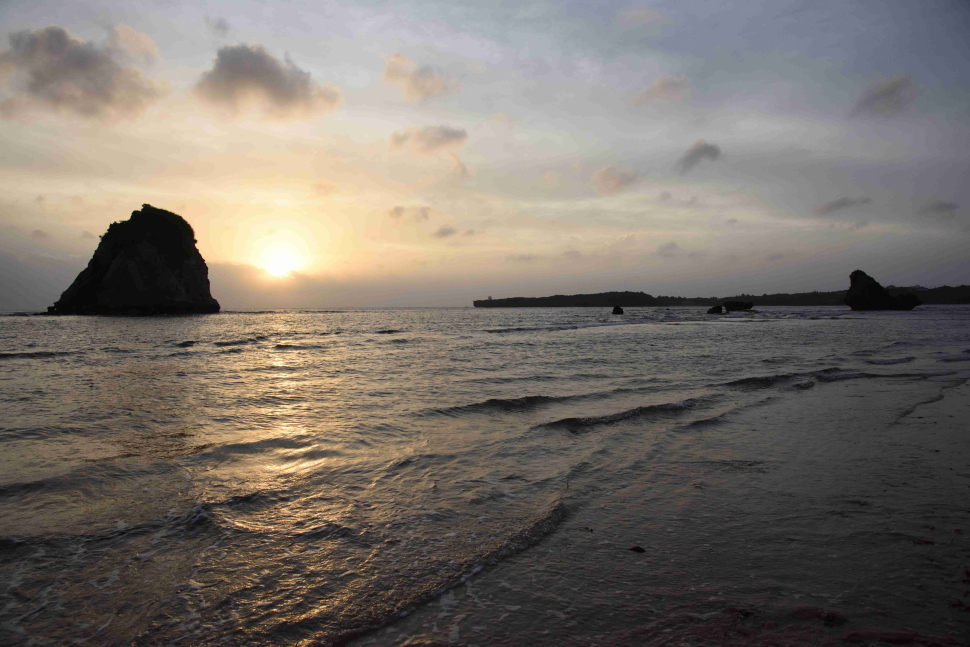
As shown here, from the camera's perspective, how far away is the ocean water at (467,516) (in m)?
3.18

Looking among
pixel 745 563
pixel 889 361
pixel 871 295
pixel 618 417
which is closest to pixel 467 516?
pixel 745 563

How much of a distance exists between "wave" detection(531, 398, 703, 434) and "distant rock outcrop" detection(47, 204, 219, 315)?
352ft

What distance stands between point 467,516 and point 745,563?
8.47ft

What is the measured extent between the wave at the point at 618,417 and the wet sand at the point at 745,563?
2.13 meters

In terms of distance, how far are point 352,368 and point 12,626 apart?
593 inches

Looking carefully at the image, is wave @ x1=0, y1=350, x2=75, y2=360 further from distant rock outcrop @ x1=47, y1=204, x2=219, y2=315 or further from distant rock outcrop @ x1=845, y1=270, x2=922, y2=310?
distant rock outcrop @ x1=845, y1=270, x2=922, y2=310

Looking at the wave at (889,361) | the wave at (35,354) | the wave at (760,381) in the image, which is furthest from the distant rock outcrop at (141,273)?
the wave at (889,361)

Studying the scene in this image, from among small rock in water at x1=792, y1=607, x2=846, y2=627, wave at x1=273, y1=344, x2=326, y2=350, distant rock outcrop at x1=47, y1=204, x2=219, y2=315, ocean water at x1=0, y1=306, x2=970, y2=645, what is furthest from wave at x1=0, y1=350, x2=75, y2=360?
distant rock outcrop at x1=47, y1=204, x2=219, y2=315

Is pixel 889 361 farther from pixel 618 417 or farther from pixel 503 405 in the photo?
pixel 503 405

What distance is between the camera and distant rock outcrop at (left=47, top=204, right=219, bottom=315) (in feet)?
295

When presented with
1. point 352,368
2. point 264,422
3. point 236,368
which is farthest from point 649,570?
point 236,368

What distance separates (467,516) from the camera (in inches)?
191

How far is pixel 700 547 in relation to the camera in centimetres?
407

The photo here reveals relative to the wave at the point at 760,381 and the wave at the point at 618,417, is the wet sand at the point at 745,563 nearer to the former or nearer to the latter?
the wave at the point at 618,417
